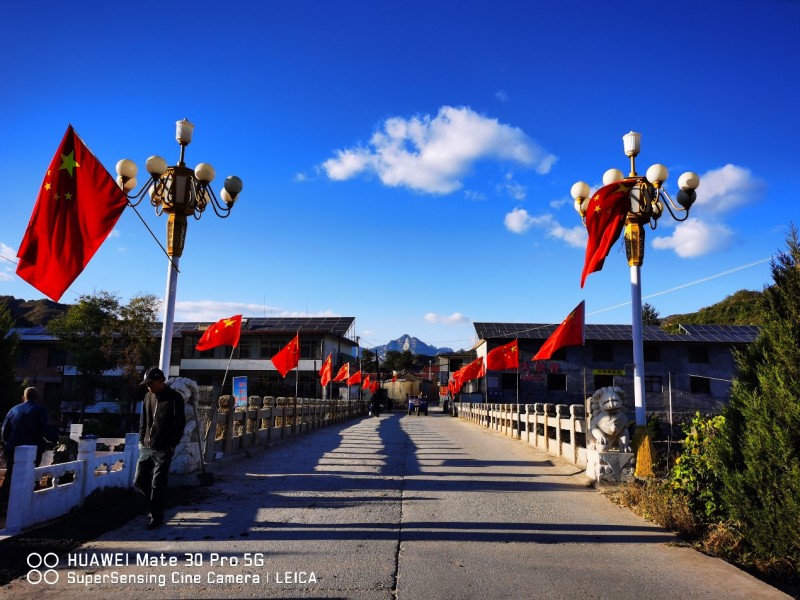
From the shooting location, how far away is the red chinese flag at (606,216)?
9.75m

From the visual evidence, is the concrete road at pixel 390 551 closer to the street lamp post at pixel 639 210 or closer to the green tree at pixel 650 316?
the street lamp post at pixel 639 210

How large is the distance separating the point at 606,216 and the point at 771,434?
5869 mm

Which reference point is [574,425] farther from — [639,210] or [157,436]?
[157,436]

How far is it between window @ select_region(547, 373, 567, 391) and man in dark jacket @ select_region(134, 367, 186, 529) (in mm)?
37717

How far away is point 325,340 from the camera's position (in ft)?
151

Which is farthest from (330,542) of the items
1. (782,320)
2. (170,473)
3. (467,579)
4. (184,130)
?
(184,130)

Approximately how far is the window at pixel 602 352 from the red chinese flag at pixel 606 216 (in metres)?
33.8

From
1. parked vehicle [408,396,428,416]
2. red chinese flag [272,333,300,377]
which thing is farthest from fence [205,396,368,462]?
parked vehicle [408,396,428,416]

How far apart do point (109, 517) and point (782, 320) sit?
6871 millimetres

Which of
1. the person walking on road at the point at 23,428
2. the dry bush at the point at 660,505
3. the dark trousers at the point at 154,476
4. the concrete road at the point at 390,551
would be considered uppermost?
the person walking on road at the point at 23,428

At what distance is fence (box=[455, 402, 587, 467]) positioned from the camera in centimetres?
1085

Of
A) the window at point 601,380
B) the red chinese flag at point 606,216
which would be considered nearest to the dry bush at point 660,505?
A: the red chinese flag at point 606,216

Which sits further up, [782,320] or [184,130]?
[184,130]

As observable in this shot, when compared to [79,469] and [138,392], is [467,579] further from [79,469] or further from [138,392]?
[138,392]
